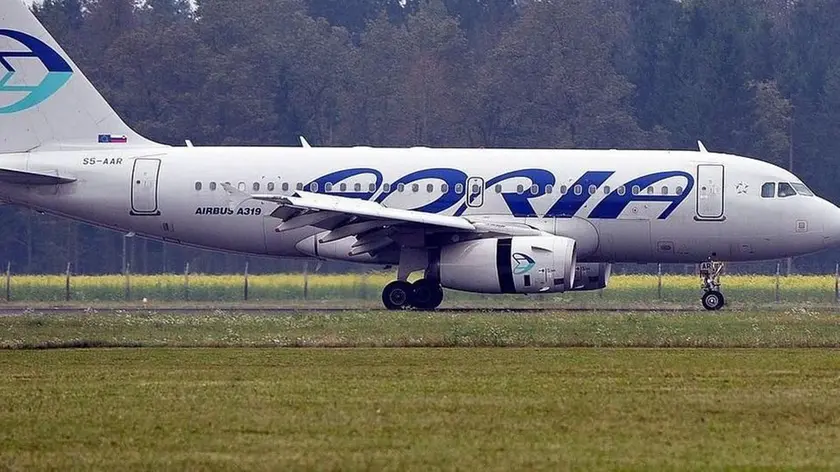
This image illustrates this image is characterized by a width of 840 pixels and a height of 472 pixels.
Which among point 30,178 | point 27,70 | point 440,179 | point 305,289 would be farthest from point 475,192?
point 27,70

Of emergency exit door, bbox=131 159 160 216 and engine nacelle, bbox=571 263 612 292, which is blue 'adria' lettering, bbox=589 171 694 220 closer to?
engine nacelle, bbox=571 263 612 292

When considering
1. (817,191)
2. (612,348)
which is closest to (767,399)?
(612,348)

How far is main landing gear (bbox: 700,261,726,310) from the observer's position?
34.7 metres

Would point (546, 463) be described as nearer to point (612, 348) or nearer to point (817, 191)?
point (612, 348)

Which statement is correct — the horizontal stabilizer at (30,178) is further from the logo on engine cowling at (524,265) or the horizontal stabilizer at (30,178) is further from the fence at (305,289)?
the logo on engine cowling at (524,265)

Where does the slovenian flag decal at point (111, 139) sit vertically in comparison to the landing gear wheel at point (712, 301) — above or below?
above

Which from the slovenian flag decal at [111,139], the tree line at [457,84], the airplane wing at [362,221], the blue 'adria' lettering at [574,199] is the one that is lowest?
the airplane wing at [362,221]

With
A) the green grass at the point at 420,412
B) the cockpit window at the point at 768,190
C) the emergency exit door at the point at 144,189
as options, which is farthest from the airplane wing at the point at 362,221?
the green grass at the point at 420,412

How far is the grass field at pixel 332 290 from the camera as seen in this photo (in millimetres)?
39562

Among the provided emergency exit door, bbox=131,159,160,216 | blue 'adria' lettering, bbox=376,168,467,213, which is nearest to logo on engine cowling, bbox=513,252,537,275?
blue 'adria' lettering, bbox=376,168,467,213

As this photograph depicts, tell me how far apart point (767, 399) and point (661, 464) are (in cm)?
409


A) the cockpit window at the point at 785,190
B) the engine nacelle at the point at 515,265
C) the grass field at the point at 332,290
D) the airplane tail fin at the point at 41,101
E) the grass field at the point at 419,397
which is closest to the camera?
the grass field at the point at 419,397

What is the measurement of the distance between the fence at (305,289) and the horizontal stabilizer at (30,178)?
6549mm

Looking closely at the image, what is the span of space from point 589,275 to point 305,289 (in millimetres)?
8171
